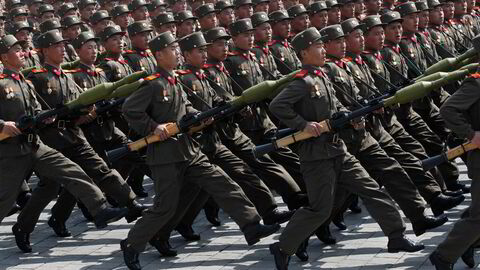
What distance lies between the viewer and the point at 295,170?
11.4 meters

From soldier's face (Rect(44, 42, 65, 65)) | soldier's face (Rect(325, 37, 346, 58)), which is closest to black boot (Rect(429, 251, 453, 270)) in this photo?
soldier's face (Rect(325, 37, 346, 58))

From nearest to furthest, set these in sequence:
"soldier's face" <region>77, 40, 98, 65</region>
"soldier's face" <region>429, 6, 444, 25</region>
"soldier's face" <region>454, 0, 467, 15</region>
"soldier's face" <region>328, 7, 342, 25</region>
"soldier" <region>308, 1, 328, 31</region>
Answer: "soldier's face" <region>77, 40, 98, 65</region>, "soldier's face" <region>429, 6, 444, 25</region>, "soldier" <region>308, 1, 328, 31</region>, "soldier's face" <region>328, 7, 342, 25</region>, "soldier's face" <region>454, 0, 467, 15</region>

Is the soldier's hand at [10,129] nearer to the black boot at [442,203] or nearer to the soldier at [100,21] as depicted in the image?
the black boot at [442,203]

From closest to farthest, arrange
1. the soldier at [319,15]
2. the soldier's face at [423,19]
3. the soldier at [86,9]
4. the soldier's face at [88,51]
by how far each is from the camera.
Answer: the soldier's face at [88,51] → the soldier's face at [423,19] → the soldier at [319,15] → the soldier at [86,9]

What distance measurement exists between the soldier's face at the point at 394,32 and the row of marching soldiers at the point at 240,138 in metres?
0.02

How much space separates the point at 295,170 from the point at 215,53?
1.48m

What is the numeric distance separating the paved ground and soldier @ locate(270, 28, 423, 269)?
1.15ft

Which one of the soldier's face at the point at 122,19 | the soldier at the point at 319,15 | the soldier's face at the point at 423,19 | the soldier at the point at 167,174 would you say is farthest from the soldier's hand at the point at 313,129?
the soldier's face at the point at 122,19

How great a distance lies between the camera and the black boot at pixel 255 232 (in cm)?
963

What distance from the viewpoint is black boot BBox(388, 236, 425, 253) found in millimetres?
9211

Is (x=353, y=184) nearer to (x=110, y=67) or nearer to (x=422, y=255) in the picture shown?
(x=422, y=255)

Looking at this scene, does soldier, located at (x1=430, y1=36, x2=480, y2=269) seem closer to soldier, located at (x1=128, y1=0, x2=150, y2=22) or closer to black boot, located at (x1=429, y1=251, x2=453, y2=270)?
black boot, located at (x1=429, y1=251, x2=453, y2=270)

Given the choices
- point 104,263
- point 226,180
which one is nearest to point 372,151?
point 226,180

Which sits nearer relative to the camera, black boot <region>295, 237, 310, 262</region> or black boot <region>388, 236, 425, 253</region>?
black boot <region>388, 236, 425, 253</region>
